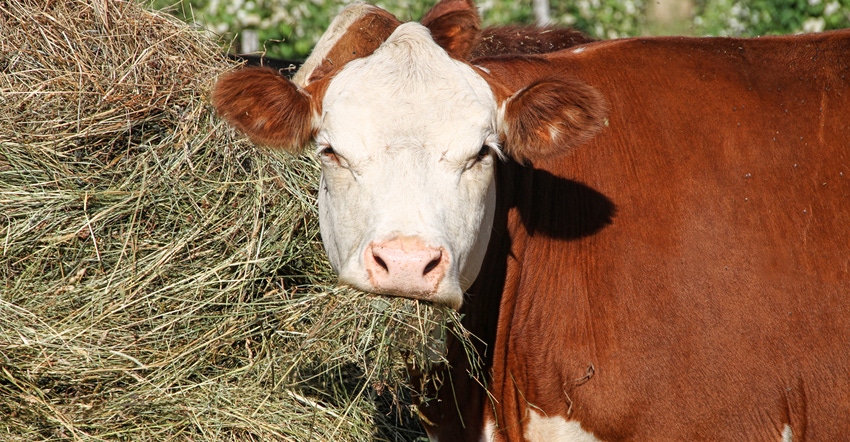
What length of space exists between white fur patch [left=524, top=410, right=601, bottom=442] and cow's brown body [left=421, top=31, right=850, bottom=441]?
29mm

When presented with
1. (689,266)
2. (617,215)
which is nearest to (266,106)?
(617,215)

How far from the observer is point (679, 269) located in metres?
3.40

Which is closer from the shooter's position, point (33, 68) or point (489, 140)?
point (489, 140)

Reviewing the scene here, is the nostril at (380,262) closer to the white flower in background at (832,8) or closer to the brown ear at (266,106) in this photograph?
the brown ear at (266,106)

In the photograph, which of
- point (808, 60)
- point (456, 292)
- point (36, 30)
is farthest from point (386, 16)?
point (456, 292)

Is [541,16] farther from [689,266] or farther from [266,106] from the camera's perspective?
[266,106]

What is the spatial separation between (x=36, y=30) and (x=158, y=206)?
1.24 meters

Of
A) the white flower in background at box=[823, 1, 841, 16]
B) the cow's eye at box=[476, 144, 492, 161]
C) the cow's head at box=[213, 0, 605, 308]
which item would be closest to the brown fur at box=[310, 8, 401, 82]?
→ the cow's head at box=[213, 0, 605, 308]

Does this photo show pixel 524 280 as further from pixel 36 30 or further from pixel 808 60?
pixel 36 30

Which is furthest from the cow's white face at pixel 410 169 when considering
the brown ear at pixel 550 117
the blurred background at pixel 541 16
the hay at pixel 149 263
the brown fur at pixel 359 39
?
the blurred background at pixel 541 16

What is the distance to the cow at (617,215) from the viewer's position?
312 centimetres

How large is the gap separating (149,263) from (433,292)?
85.7 inches

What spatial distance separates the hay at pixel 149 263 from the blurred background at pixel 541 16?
5001 millimetres

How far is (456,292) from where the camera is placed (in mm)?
2900
